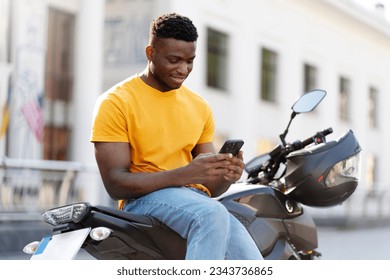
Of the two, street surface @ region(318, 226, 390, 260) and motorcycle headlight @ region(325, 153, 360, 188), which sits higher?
motorcycle headlight @ region(325, 153, 360, 188)

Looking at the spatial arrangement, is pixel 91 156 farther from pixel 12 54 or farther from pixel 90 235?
pixel 90 235

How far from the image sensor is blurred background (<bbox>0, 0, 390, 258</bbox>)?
13.1 metres

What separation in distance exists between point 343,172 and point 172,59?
98 centimetres

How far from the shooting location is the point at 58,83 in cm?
1580

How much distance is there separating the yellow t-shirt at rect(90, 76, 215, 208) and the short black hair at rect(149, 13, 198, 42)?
7.3 inches

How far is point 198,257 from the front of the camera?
8.24 ft

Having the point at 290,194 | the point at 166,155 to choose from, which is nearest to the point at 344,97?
the point at 290,194

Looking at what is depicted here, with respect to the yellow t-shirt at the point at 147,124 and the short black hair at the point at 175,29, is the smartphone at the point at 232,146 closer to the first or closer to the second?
the yellow t-shirt at the point at 147,124

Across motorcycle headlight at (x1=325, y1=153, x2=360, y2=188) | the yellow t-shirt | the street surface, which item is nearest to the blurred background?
the street surface

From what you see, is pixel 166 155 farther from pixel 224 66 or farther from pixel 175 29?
pixel 224 66

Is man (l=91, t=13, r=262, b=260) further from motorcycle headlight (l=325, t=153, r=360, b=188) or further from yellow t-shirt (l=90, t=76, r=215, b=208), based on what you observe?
motorcycle headlight (l=325, t=153, r=360, b=188)

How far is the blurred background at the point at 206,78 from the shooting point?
43.1 feet
